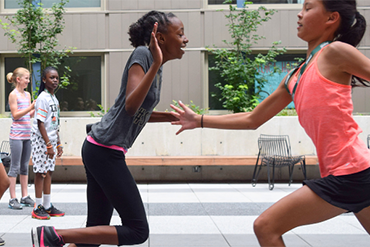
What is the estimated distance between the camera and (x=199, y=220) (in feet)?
17.6

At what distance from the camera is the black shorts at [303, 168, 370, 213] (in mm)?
2020

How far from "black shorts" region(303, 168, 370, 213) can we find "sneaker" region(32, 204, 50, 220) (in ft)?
14.0

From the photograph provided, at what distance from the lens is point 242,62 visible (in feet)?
35.8

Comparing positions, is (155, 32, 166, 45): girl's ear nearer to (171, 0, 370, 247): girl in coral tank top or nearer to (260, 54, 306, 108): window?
(171, 0, 370, 247): girl in coral tank top

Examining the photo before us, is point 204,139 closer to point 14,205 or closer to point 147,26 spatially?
point 14,205

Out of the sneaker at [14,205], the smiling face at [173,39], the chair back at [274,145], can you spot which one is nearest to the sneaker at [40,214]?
the sneaker at [14,205]

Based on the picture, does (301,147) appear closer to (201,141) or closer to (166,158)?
(201,141)

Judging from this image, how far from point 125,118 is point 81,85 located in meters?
9.44

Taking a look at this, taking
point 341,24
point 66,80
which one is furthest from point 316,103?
point 66,80

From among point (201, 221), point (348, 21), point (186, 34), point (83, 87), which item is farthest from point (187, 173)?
point (348, 21)

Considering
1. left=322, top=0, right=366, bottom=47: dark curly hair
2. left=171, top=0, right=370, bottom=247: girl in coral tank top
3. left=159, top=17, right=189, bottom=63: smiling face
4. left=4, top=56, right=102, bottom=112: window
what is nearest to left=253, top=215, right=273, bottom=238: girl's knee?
left=171, top=0, right=370, bottom=247: girl in coral tank top

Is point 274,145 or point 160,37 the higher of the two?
point 160,37

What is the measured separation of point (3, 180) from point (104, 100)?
26.0 ft

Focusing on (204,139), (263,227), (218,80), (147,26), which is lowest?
(204,139)
